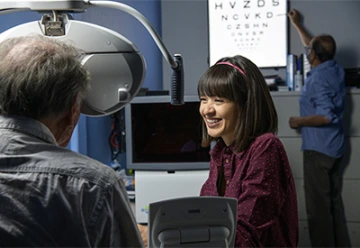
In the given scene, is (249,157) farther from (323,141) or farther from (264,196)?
(323,141)

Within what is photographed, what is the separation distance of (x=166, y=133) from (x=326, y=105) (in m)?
1.29

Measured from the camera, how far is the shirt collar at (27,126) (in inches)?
35.0

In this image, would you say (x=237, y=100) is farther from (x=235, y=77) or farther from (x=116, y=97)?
(x=116, y=97)

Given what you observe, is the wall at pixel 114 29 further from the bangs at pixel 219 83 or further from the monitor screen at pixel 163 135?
the bangs at pixel 219 83

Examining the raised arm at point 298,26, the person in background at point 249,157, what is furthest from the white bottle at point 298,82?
the person in background at point 249,157

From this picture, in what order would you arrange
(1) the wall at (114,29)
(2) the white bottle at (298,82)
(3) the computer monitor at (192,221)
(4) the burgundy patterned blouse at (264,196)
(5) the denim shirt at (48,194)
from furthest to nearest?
(2) the white bottle at (298,82) → (1) the wall at (114,29) → (4) the burgundy patterned blouse at (264,196) → (3) the computer monitor at (192,221) → (5) the denim shirt at (48,194)

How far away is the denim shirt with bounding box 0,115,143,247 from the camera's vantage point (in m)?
0.84

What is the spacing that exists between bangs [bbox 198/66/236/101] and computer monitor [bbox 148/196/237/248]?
0.46 metres

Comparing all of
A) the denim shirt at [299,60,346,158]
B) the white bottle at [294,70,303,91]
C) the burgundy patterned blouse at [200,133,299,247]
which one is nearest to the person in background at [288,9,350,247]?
the denim shirt at [299,60,346,158]

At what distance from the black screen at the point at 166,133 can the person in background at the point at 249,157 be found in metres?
1.20

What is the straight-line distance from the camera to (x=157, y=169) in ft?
9.52

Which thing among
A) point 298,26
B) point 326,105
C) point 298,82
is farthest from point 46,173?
point 298,26

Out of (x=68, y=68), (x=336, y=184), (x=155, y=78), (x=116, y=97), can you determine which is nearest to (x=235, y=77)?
(x=116, y=97)

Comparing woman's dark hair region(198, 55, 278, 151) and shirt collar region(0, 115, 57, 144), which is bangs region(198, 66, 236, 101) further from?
shirt collar region(0, 115, 57, 144)
